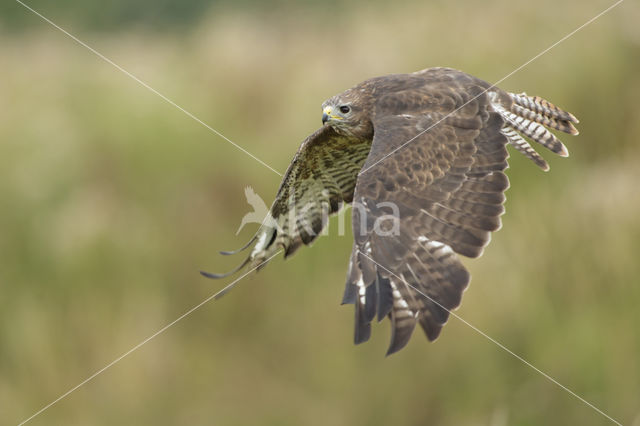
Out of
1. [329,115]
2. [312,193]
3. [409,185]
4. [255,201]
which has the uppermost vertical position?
[409,185]

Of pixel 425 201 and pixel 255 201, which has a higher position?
pixel 425 201

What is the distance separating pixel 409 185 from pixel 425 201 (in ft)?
0.30

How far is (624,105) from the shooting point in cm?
593

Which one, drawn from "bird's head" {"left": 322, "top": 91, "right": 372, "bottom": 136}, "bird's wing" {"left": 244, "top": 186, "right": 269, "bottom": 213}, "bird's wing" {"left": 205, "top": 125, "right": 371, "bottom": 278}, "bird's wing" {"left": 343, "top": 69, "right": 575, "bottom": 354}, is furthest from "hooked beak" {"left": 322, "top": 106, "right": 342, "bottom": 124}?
"bird's wing" {"left": 244, "top": 186, "right": 269, "bottom": 213}

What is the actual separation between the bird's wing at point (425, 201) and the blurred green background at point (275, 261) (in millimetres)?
1763

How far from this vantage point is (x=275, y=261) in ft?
19.0

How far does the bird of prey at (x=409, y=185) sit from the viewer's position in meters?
3.25

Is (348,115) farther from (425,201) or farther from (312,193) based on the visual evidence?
(425,201)

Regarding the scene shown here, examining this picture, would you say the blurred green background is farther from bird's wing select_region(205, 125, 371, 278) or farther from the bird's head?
the bird's head

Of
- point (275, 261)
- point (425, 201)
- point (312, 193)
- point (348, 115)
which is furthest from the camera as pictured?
point (275, 261)

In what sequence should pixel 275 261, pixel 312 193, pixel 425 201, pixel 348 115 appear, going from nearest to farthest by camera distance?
pixel 425 201 < pixel 348 115 < pixel 312 193 < pixel 275 261

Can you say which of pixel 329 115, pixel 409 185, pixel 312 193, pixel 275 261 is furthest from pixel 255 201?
pixel 409 185

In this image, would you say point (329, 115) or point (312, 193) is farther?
point (312, 193)

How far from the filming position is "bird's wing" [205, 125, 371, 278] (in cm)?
448
